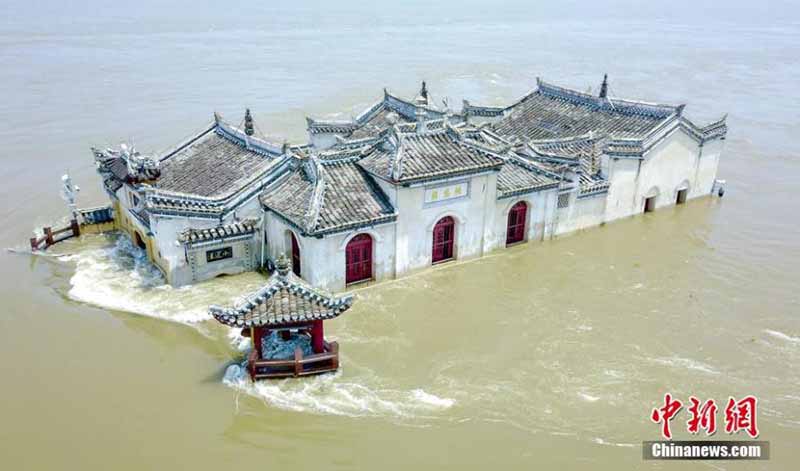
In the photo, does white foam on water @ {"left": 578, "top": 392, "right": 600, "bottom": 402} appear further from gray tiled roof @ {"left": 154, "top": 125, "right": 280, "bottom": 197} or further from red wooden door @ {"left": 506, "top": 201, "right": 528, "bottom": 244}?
gray tiled roof @ {"left": 154, "top": 125, "right": 280, "bottom": 197}

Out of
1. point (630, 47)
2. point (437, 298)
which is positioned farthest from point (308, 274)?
point (630, 47)

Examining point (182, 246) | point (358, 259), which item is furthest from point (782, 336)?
point (182, 246)

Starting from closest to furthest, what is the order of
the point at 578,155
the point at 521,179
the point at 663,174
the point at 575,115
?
the point at 521,179, the point at 578,155, the point at 663,174, the point at 575,115

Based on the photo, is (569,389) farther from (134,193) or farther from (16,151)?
(16,151)

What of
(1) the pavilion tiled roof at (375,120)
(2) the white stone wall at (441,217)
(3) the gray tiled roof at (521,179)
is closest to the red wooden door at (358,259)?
(2) the white stone wall at (441,217)

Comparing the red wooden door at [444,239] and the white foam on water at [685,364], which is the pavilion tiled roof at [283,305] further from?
the white foam on water at [685,364]

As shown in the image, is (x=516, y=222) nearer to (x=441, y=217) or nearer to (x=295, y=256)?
(x=441, y=217)
